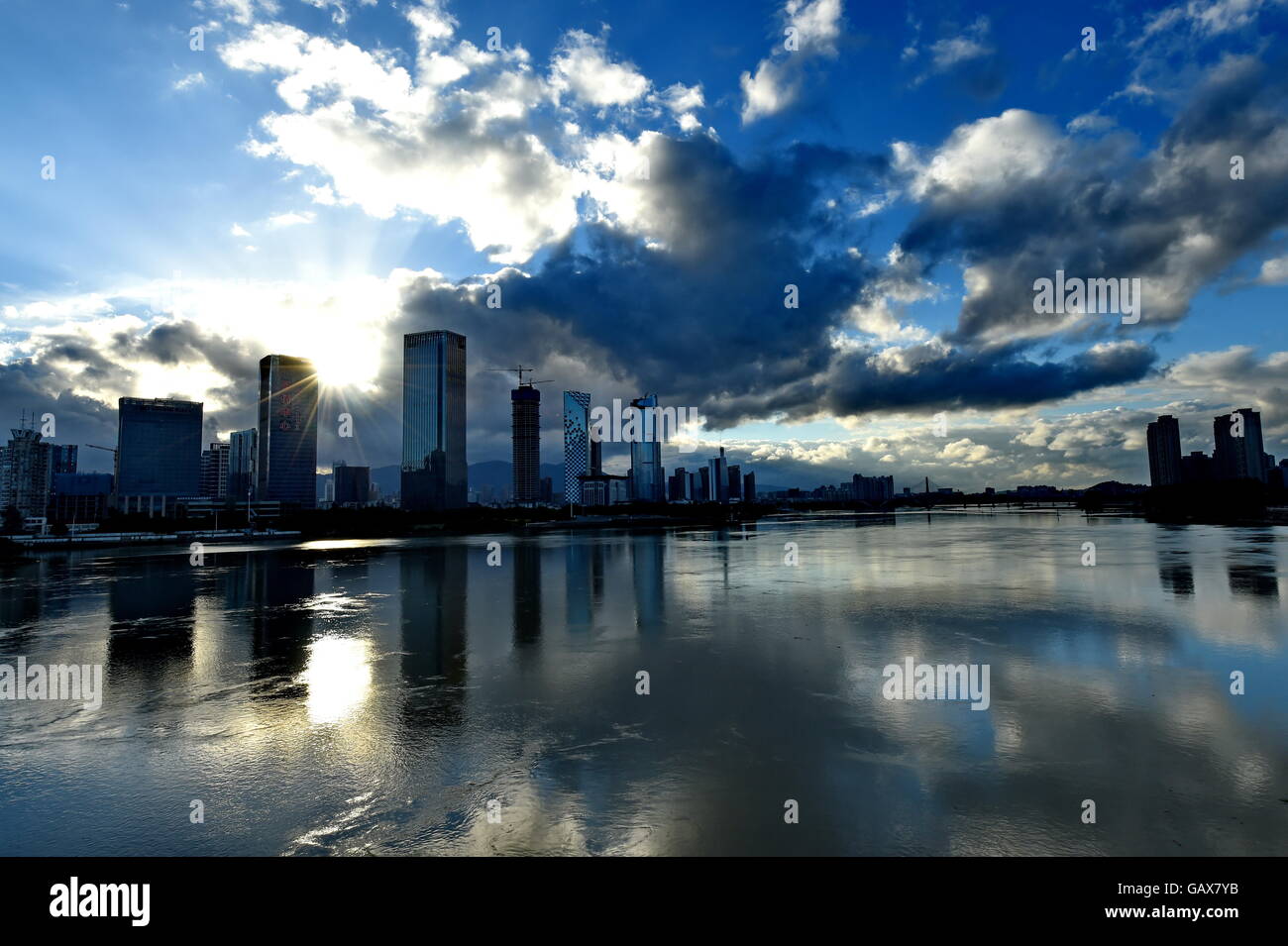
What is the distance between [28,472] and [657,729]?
251 metres

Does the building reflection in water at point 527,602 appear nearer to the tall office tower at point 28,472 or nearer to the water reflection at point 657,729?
the water reflection at point 657,729

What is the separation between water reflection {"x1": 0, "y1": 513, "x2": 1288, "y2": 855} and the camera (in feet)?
23.7

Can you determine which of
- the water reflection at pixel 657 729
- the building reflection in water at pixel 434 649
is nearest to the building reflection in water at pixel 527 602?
the water reflection at pixel 657 729

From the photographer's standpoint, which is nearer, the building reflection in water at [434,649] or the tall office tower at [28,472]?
the building reflection in water at [434,649]

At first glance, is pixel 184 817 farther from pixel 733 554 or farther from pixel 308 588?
pixel 733 554

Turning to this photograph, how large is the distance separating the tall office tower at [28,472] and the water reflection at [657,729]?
21468 centimetres

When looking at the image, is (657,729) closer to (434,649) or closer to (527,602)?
(434,649)

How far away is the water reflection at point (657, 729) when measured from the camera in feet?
23.7

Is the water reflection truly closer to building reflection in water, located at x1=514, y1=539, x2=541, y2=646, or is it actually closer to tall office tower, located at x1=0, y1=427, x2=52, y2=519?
building reflection in water, located at x1=514, y1=539, x2=541, y2=646

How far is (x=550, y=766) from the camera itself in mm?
8984

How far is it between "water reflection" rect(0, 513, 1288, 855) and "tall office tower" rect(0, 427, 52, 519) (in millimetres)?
214676
